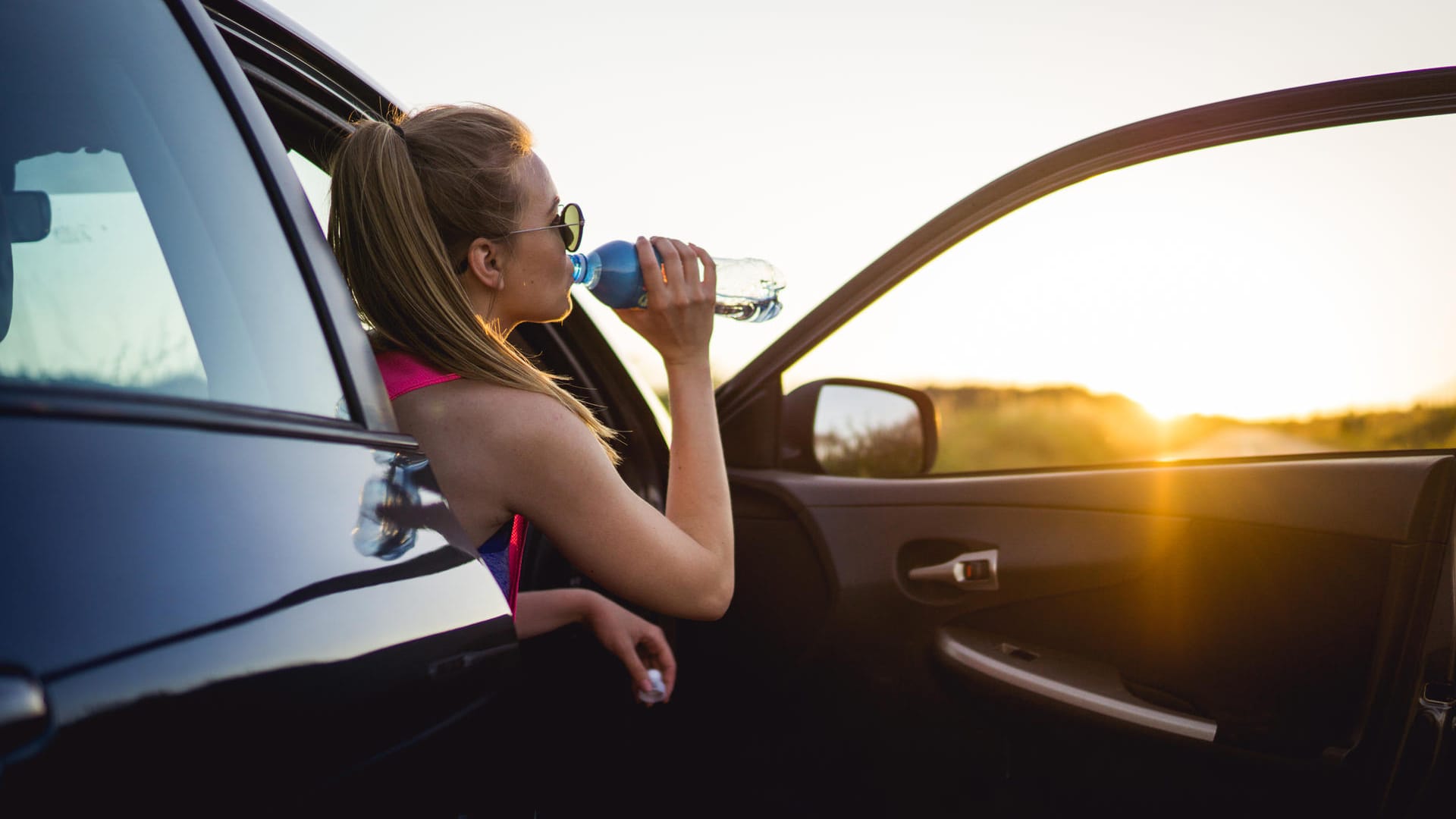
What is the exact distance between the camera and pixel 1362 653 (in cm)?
173

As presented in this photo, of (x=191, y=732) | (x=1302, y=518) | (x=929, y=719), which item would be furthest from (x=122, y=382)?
(x=1302, y=518)

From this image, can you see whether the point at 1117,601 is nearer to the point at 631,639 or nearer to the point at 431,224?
the point at 631,639

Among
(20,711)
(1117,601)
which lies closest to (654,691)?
(1117,601)

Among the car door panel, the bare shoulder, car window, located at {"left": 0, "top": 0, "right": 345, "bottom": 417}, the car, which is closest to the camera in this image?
the car

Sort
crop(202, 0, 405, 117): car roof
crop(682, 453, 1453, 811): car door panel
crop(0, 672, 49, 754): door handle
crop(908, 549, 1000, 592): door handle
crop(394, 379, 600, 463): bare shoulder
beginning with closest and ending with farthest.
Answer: crop(0, 672, 49, 754): door handle < crop(394, 379, 600, 463): bare shoulder < crop(202, 0, 405, 117): car roof < crop(682, 453, 1453, 811): car door panel < crop(908, 549, 1000, 592): door handle

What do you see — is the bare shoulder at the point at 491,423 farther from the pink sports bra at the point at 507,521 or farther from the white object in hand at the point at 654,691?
the white object in hand at the point at 654,691

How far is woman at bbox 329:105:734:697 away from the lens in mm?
1479

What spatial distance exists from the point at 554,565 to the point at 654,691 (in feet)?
1.55

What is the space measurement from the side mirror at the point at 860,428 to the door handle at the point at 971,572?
22 centimetres

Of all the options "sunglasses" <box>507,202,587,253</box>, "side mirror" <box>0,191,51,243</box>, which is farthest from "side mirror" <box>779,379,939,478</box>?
"side mirror" <box>0,191,51,243</box>

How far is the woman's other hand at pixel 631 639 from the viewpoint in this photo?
1.90 meters

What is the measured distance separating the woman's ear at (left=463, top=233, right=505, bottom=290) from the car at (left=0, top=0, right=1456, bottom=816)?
1.24 ft

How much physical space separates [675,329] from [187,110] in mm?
887

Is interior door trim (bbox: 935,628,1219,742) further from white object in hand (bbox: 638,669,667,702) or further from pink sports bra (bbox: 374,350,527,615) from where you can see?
pink sports bra (bbox: 374,350,527,615)
